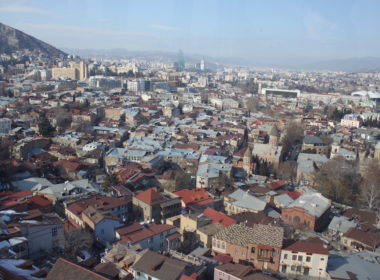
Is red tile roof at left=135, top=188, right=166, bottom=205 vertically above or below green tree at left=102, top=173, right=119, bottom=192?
above

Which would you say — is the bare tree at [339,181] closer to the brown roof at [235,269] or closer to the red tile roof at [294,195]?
the red tile roof at [294,195]

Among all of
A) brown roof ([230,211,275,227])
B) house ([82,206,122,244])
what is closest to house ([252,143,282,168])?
brown roof ([230,211,275,227])

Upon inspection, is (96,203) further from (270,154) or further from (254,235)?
(270,154)

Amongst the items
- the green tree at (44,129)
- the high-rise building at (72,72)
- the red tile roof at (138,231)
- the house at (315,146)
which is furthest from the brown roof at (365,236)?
the high-rise building at (72,72)

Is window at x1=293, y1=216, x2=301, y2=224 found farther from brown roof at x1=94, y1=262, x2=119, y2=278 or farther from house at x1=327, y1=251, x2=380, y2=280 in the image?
brown roof at x1=94, y1=262, x2=119, y2=278

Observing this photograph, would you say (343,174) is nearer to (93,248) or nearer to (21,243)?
(93,248)
